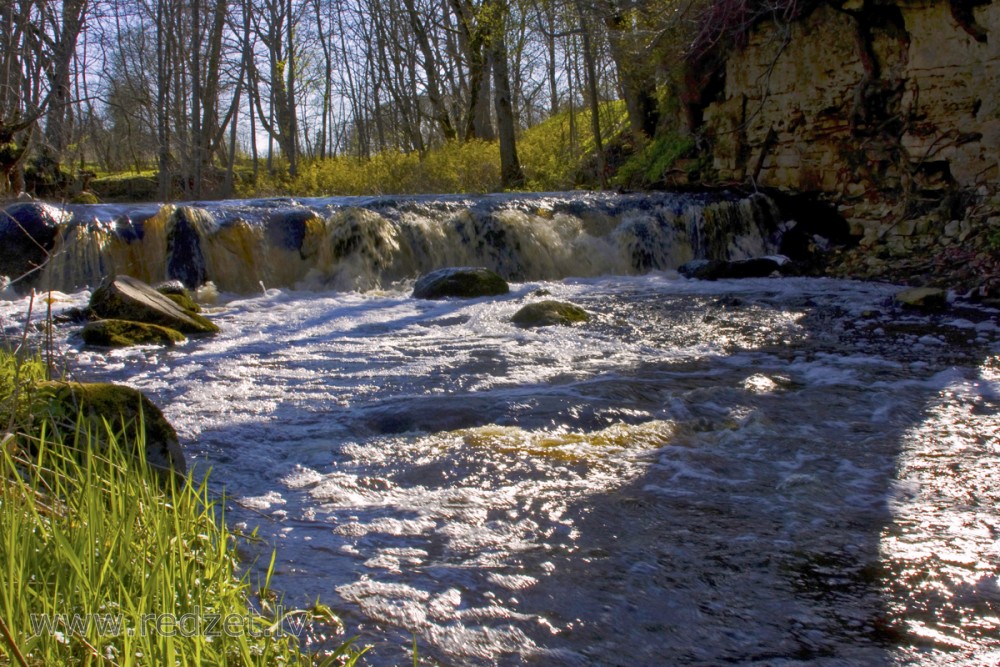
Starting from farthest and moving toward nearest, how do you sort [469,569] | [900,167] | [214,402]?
[900,167], [214,402], [469,569]

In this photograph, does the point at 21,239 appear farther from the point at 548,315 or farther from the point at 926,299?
the point at 926,299

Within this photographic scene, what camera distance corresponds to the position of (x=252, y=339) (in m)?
8.36

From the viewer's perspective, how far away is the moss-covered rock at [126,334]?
312 inches

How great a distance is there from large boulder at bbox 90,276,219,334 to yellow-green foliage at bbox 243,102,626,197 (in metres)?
12.2

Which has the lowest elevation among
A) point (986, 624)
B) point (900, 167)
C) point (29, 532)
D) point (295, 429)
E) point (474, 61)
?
point (986, 624)

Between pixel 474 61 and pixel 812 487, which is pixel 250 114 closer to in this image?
pixel 474 61

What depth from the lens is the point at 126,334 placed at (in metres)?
8.07

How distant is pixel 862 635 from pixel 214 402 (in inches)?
177

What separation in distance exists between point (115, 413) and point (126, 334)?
4.87 metres

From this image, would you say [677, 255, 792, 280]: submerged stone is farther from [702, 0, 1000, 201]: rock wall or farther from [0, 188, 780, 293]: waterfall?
[702, 0, 1000, 201]: rock wall

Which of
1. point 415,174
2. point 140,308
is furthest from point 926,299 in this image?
point 415,174

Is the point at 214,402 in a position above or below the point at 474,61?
below

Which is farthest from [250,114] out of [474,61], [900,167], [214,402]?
[214,402]

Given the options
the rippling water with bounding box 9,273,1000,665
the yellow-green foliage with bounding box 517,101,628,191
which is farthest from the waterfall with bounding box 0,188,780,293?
the yellow-green foliage with bounding box 517,101,628,191
